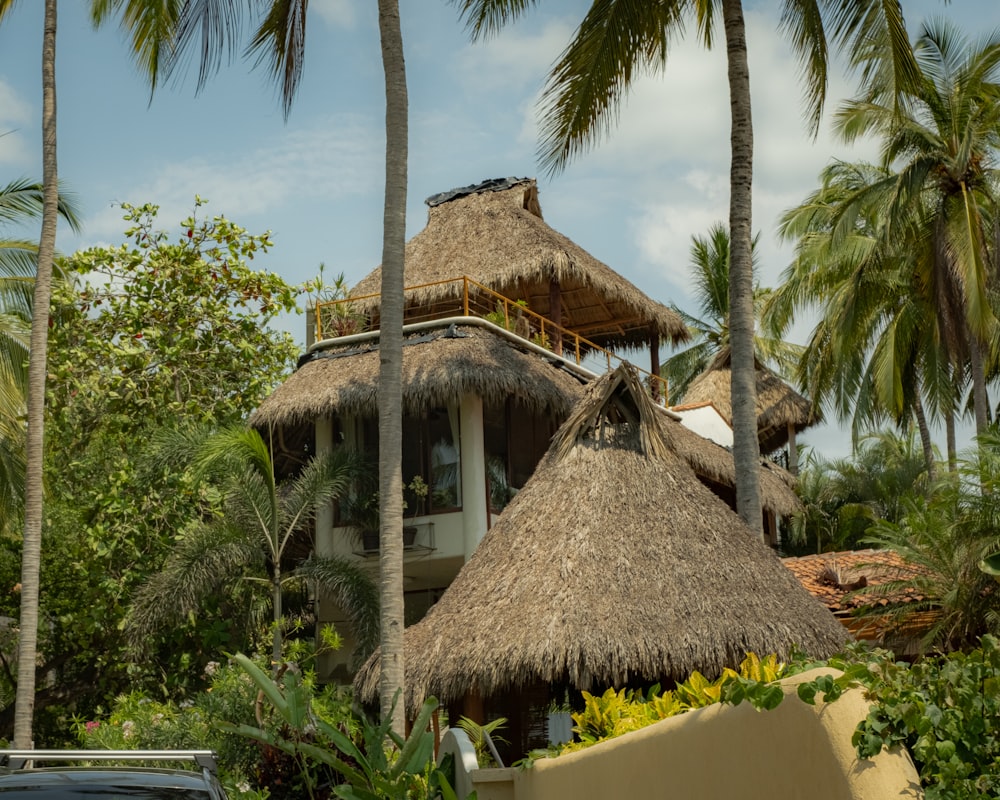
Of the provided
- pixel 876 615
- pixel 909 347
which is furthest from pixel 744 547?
pixel 909 347

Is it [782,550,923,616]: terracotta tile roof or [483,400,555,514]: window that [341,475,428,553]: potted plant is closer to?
[483,400,555,514]: window

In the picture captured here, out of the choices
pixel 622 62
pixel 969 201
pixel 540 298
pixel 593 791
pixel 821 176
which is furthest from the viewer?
pixel 821 176

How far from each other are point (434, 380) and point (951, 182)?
9.51 metres

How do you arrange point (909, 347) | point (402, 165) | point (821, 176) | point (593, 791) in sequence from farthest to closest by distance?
point (821, 176)
point (909, 347)
point (402, 165)
point (593, 791)

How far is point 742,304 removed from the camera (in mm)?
14469

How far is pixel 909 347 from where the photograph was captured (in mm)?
26500

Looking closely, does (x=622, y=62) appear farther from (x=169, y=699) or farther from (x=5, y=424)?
(x=5, y=424)

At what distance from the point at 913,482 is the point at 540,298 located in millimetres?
13324

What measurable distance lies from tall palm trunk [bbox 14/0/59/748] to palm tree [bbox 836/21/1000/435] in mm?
12067

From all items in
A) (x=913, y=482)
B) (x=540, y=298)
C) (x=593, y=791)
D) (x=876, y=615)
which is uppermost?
(x=540, y=298)

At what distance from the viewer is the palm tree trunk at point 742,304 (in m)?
14.3

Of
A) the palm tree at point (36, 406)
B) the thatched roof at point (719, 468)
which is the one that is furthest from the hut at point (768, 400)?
the palm tree at point (36, 406)

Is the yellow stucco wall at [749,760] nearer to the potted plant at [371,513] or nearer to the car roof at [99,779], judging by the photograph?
the car roof at [99,779]

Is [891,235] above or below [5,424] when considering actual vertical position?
above
